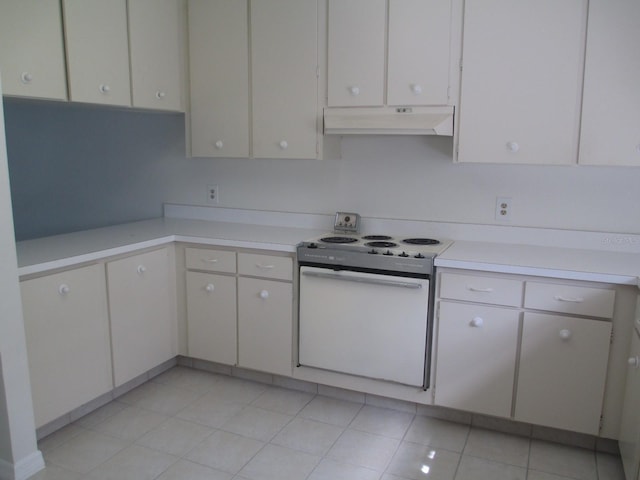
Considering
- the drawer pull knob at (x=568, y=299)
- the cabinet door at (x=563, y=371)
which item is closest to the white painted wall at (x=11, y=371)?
the cabinet door at (x=563, y=371)

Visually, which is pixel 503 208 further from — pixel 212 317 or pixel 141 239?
pixel 141 239

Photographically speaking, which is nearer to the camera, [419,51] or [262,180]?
[419,51]

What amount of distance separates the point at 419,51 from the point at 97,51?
1.59m

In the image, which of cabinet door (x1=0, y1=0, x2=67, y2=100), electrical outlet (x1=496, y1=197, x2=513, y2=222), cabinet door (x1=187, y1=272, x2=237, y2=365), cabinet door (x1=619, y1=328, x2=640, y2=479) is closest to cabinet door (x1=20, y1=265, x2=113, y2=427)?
cabinet door (x1=187, y1=272, x2=237, y2=365)

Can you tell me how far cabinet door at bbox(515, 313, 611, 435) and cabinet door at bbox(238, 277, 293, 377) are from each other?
3.96ft

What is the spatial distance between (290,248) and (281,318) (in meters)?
0.40

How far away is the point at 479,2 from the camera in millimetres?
2482

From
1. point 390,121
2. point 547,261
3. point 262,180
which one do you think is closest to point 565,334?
point 547,261

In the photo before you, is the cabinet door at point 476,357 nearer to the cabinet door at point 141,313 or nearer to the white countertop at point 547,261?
the white countertop at point 547,261

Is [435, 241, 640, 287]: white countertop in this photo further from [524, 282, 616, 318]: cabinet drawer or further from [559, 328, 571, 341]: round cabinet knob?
[559, 328, 571, 341]: round cabinet knob

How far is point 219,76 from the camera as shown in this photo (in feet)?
10.2

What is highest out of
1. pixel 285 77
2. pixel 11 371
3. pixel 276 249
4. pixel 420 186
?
pixel 285 77

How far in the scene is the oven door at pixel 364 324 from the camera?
260cm

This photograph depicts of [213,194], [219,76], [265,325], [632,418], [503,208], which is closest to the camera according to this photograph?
[632,418]
